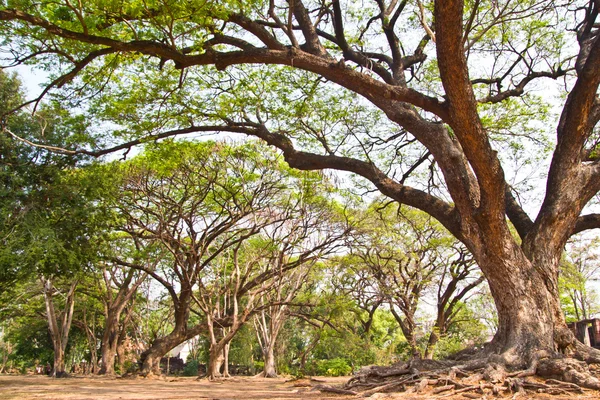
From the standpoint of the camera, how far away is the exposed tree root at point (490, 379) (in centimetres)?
448

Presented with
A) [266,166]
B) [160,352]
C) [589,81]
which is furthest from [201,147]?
[589,81]

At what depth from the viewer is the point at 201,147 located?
12.3 metres

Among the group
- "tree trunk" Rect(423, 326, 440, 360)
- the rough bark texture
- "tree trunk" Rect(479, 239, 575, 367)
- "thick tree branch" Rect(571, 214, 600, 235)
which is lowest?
the rough bark texture

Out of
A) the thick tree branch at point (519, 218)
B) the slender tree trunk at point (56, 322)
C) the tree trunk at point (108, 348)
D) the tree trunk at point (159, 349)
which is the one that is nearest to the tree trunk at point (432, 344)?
the thick tree branch at point (519, 218)

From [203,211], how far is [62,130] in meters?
5.46

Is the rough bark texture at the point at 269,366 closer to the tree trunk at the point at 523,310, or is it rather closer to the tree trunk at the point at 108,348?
the tree trunk at the point at 108,348

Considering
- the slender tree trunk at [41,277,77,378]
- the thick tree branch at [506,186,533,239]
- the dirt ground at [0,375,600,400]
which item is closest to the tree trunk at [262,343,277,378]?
the slender tree trunk at [41,277,77,378]

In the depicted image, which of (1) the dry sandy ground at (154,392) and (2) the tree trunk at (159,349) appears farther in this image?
(2) the tree trunk at (159,349)

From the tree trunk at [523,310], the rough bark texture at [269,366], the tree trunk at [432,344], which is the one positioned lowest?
the rough bark texture at [269,366]

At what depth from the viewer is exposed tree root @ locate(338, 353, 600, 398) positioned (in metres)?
4.48

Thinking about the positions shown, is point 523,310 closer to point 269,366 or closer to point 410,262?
point 410,262

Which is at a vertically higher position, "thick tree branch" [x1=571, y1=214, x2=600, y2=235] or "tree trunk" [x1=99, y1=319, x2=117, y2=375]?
"thick tree branch" [x1=571, y1=214, x2=600, y2=235]

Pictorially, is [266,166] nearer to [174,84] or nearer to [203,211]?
[203,211]

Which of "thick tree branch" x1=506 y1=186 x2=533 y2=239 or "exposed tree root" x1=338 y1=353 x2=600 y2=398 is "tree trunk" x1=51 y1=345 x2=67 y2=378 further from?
"thick tree branch" x1=506 y1=186 x2=533 y2=239
